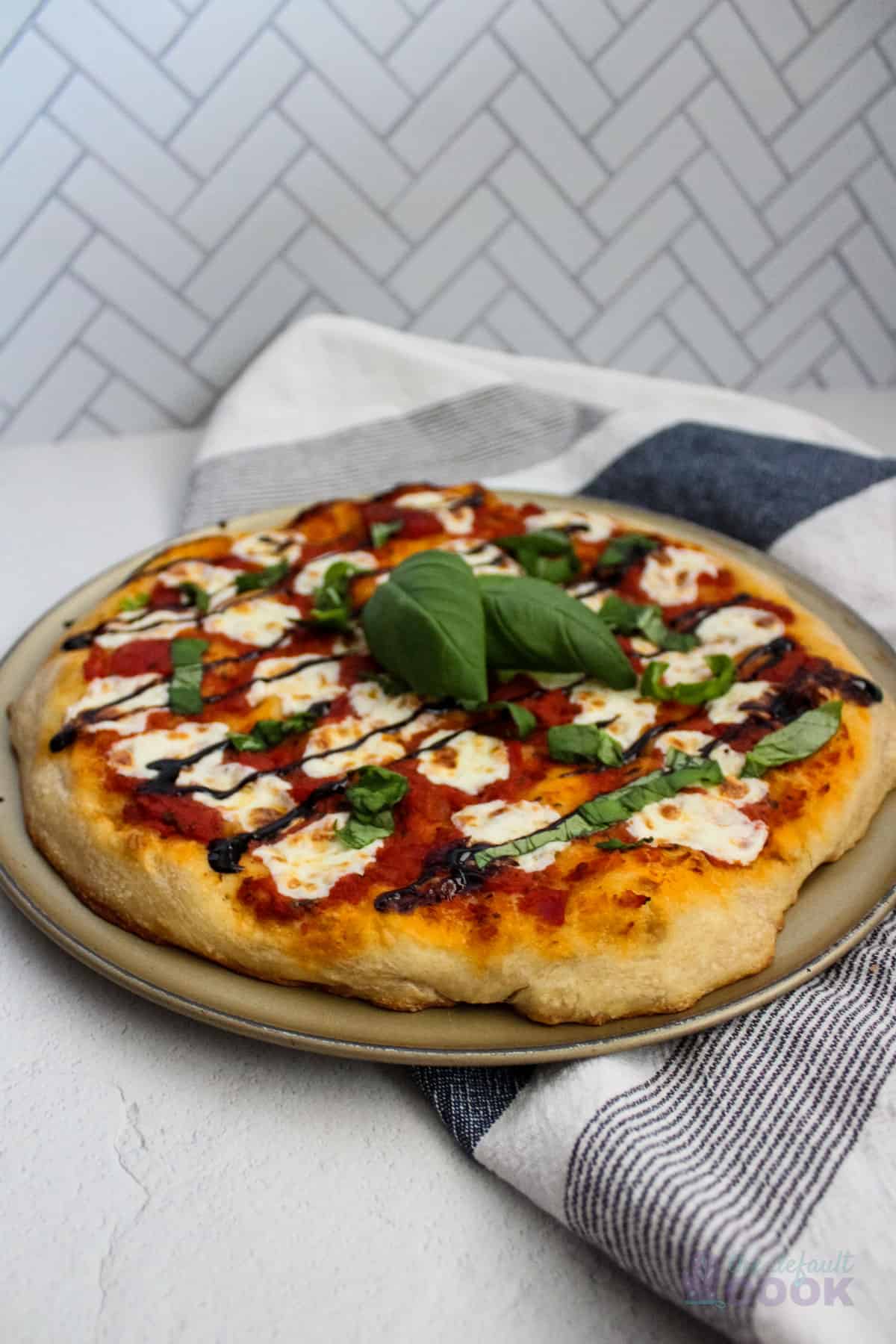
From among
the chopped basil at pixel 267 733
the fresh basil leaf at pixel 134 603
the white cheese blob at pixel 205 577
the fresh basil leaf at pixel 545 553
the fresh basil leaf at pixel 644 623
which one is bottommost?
the fresh basil leaf at pixel 134 603

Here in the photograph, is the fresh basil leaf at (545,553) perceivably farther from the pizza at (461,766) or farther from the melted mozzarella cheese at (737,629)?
the melted mozzarella cheese at (737,629)

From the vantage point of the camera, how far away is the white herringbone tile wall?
3.06m

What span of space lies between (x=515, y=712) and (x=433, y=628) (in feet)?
0.61

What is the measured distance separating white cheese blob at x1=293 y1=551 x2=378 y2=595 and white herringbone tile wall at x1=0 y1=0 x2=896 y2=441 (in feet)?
4.25

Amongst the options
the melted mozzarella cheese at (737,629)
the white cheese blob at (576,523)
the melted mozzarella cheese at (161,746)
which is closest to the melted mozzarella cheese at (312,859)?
the melted mozzarella cheese at (161,746)

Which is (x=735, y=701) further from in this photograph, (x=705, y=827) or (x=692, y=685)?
(x=705, y=827)

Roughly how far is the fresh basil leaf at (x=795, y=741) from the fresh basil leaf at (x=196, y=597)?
1.04m

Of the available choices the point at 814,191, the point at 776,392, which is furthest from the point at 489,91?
the point at 776,392

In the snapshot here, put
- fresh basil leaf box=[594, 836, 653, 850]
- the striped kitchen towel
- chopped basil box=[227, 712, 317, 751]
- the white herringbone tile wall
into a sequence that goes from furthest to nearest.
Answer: the white herringbone tile wall, chopped basil box=[227, 712, 317, 751], fresh basil leaf box=[594, 836, 653, 850], the striped kitchen towel

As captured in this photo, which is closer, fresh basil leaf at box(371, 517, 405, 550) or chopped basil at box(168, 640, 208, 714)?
chopped basil at box(168, 640, 208, 714)

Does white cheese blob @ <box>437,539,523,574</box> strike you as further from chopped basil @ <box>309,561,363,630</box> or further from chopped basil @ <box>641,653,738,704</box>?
chopped basil @ <box>641,653,738,704</box>

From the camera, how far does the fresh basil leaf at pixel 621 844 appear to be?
1.65 m

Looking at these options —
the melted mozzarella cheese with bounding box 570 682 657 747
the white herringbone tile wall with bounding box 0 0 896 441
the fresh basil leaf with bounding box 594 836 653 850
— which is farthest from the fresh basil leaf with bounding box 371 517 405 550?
the white herringbone tile wall with bounding box 0 0 896 441

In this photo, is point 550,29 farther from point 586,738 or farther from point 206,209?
point 586,738
